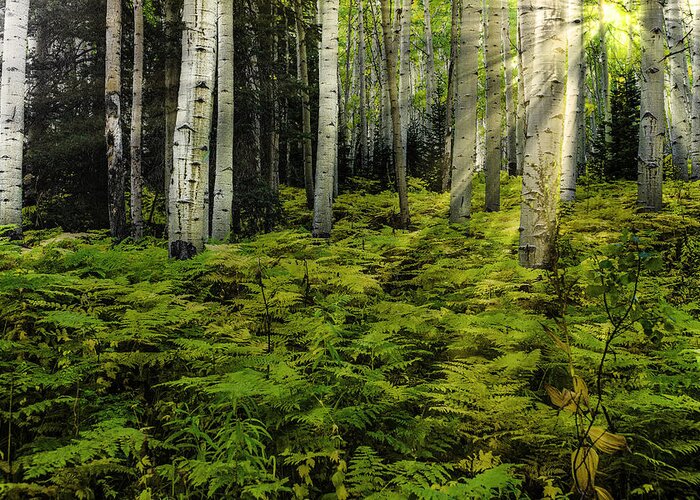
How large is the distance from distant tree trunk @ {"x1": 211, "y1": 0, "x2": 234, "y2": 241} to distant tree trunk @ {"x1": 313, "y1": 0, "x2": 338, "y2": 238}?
5.10ft

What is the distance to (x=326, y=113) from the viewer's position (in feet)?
24.9

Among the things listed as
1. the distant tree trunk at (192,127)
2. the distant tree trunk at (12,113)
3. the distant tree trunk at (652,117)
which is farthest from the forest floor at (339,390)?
the distant tree trunk at (652,117)

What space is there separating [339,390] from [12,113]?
8.22 meters

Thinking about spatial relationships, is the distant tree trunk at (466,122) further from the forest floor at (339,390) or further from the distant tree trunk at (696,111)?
the distant tree trunk at (696,111)

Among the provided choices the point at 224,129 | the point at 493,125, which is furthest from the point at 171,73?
the point at 493,125

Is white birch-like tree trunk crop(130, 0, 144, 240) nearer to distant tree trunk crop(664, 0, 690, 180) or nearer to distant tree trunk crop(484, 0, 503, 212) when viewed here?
distant tree trunk crop(484, 0, 503, 212)

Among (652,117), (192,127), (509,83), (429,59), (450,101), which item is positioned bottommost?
(192,127)

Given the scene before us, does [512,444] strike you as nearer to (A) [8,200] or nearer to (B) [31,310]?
(B) [31,310]

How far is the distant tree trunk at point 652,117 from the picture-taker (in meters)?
8.05

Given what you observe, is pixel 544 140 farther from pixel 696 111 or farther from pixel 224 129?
pixel 696 111

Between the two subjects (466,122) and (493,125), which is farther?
(493,125)

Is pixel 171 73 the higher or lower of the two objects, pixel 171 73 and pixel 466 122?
the higher

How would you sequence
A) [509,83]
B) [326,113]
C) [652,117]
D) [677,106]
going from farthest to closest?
[509,83] → [677,106] → [652,117] → [326,113]

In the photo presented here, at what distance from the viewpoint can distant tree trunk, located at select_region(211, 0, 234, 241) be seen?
307 inches
